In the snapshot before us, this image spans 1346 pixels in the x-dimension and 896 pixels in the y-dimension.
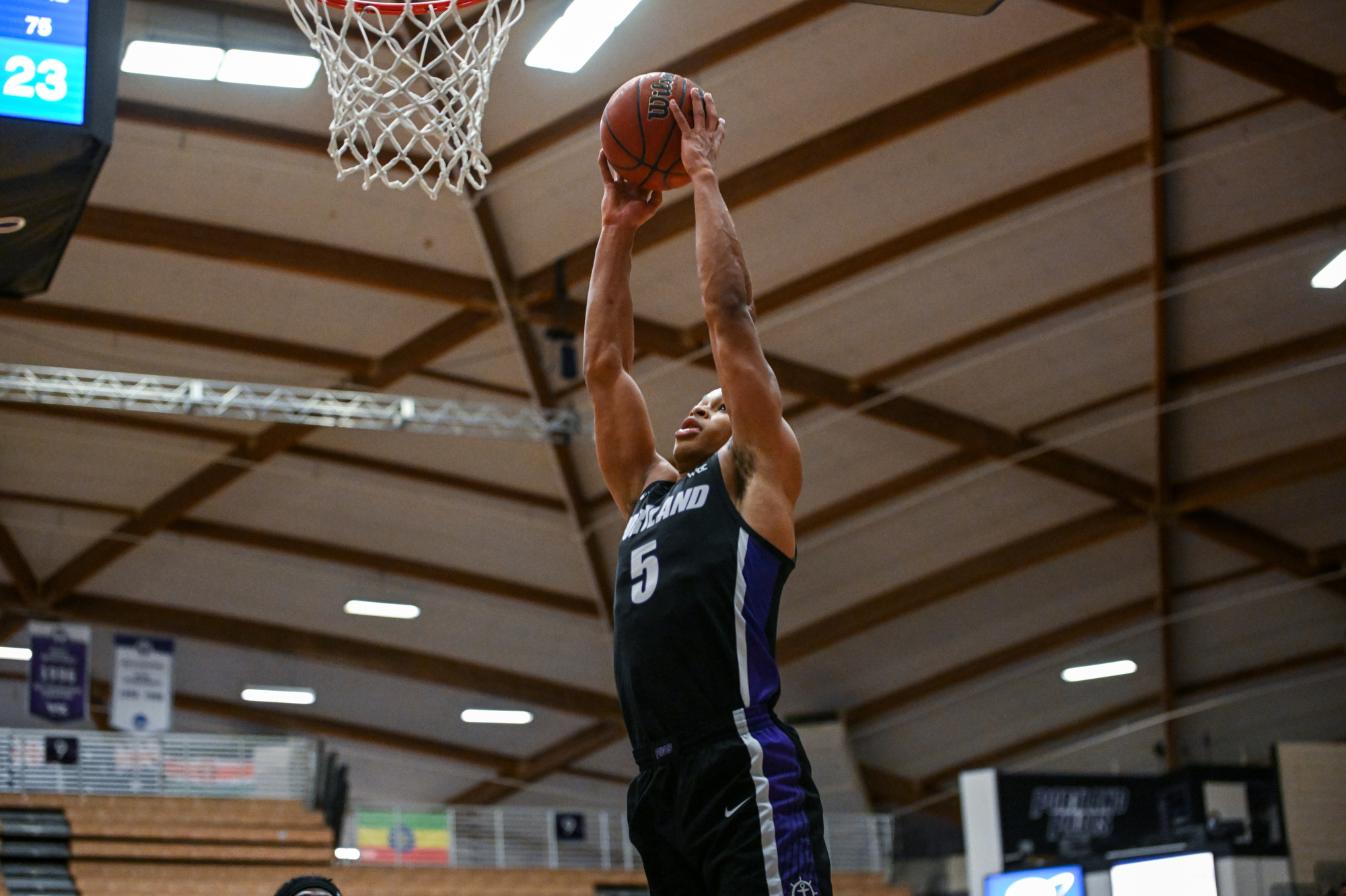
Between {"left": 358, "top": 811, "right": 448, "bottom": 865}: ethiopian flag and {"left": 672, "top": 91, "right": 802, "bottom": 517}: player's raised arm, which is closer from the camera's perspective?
{"left": 672, "top": 91, "right": 802, "bottom": 517}: player's raised arm

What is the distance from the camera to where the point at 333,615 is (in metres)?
20.1

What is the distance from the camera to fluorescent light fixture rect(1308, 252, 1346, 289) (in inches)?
561

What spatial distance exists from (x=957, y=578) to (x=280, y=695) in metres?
10.2

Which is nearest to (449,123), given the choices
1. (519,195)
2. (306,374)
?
(519,195)

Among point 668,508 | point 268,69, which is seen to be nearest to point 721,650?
point 668,508

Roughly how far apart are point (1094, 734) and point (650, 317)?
1188 cm

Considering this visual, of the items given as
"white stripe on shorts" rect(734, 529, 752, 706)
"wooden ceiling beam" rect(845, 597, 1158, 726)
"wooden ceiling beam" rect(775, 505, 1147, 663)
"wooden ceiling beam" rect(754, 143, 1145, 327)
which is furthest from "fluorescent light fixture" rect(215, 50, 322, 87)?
"wooden ceiling beam" rect(845, 597, 1158, 726)

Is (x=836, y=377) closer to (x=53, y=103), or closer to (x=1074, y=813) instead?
(x=1074, y=813)

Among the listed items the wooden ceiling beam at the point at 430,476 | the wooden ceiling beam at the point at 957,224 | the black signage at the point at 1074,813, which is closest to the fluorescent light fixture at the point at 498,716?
the wooden ceiling beam at the point at 430,476

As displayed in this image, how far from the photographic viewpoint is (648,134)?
4.30 metres

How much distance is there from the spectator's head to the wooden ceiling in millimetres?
8238

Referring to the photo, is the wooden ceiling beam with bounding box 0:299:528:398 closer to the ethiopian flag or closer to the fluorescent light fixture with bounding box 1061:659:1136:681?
the ethiopian flag

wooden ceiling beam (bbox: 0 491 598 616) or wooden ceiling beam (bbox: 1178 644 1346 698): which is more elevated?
wooden ceiling beam (bbox: 0 491 598 616)

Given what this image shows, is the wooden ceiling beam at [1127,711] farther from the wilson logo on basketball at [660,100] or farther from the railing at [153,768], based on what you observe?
the wilson logo on basketball at [660,100]
